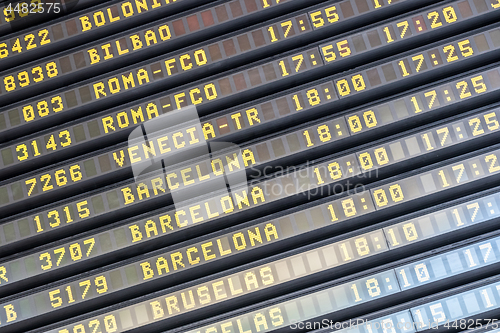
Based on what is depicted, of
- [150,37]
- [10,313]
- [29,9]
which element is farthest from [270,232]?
[29,9]

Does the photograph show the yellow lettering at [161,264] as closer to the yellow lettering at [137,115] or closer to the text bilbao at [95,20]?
the yellow lettering at [137,115]

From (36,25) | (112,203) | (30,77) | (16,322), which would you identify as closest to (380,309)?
(112,203)

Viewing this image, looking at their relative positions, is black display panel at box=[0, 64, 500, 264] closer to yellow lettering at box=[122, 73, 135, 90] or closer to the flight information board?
the flight information board

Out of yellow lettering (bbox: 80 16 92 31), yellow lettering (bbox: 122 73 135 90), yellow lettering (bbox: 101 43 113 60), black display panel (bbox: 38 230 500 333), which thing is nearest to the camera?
black display panel (bbox: 38 230 500 333)

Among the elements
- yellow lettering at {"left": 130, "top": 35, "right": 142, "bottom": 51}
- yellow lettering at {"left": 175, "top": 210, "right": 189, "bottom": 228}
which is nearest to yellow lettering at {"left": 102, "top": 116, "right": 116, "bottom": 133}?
yellow lettering at {"left": 130, "top": 35, "right": 142, "bottom": 51}

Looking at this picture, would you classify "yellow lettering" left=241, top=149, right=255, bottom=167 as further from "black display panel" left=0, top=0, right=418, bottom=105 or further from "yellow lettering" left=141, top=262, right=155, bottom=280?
"yellow lettering" left=141, top=262, right=155, bottom=280

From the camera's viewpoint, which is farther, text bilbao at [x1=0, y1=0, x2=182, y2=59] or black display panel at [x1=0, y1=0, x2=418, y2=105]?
text bilbao at [x1=0, y1=0, x2=182, y2=59]

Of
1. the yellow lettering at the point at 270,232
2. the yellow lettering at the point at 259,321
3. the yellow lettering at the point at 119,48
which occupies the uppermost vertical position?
the yellow lettering at the point at 119,48

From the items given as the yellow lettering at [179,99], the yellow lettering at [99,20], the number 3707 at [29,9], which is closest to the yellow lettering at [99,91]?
the yellow lettering at [99,20]

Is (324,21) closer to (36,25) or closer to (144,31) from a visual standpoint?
(144,31)

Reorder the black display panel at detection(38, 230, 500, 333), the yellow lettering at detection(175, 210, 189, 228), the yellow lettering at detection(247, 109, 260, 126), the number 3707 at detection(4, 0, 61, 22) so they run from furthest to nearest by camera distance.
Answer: the number 3707 at detection(4, 0, 61, 22)
the yellow lettering at detection(247, 109, 260, 126)
the yellow lettering at detection(175, 210, 189, 228)
the black display panel at detection(38, 230, 500, 333)

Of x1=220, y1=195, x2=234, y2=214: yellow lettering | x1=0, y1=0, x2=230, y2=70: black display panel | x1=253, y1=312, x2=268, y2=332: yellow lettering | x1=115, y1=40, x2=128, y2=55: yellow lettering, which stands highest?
x1=0, y1=0, x2=230, y2=70: black display panel

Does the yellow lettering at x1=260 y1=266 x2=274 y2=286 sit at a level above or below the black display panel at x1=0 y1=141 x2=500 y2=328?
below

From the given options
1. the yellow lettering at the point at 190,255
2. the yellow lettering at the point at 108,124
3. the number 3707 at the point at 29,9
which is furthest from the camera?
the number 3707 at the point at 29,9
